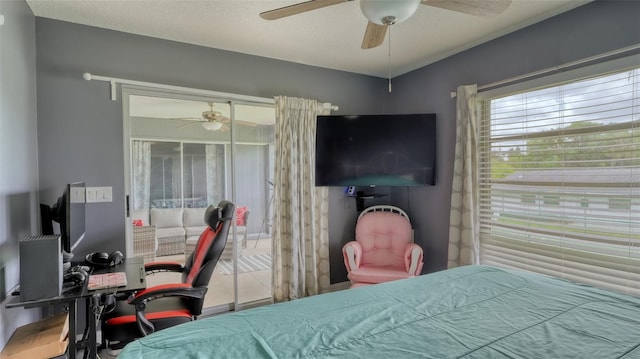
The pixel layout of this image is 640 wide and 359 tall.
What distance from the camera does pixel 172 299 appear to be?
2281 mm

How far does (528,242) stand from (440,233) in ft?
2.85

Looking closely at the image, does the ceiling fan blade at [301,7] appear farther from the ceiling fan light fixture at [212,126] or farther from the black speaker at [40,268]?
the ceiling fan light fixture at [212,126]

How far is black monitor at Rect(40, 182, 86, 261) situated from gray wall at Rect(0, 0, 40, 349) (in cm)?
10

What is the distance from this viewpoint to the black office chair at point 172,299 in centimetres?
189

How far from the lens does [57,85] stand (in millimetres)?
2449

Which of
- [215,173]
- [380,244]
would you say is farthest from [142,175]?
[380,244]

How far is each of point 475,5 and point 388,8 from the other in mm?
606

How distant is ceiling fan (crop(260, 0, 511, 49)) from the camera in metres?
1.42

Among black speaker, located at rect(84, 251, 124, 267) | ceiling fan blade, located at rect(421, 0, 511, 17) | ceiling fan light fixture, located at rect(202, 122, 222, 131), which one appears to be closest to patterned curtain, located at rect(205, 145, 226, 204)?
ceiling fan light fixture, located at rect(202, 122, 222, 131)

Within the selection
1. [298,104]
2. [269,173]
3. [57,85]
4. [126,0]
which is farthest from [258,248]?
[126,0]

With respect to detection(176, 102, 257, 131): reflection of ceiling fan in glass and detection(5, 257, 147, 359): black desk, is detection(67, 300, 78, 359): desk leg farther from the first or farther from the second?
detection(176, 102, 257, 131): reflection of ceiling fan in glass

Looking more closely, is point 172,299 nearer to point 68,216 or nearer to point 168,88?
point 68,216

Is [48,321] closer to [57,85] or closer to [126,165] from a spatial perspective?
[126,165]

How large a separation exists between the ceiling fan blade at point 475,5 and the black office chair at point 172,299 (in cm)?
183
